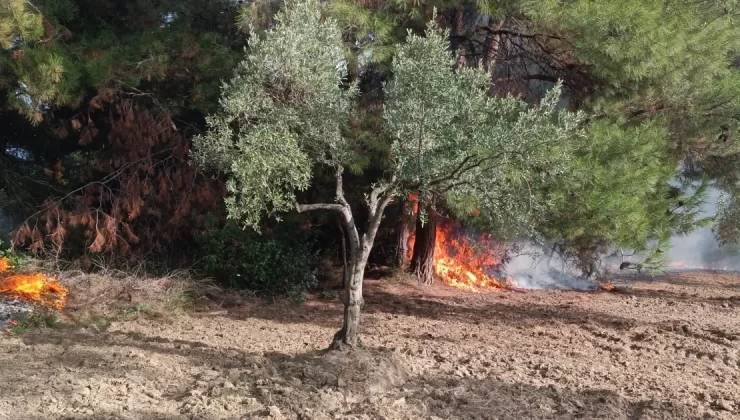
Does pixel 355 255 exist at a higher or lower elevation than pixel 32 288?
higher

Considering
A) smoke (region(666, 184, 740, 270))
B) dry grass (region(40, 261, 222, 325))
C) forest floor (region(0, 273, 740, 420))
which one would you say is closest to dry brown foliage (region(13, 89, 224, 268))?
dry grass (region(40, 261, 222, 325))

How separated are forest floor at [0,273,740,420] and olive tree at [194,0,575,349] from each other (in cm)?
90

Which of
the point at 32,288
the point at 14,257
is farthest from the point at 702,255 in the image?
the point at 32,288

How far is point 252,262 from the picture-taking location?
34.6ft

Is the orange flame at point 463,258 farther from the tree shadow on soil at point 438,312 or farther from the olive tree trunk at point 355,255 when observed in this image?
the olive tree trunk at point 355,255

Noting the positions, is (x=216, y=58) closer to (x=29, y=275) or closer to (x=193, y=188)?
(x=193, y=188)

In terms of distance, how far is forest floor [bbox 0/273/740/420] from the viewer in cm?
513

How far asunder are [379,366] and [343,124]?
2360 mm

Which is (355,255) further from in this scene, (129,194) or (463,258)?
(463,258)

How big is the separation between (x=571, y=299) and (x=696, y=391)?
6.05 meters

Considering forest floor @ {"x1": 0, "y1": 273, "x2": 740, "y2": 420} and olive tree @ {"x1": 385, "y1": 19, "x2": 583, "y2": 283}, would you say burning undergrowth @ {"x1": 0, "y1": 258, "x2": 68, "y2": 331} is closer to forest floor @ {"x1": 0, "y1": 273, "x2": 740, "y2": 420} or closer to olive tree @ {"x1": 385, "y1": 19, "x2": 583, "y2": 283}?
forest floor @ {"x1": 0, "y1": 273, "x2": 740, "y2": 420}

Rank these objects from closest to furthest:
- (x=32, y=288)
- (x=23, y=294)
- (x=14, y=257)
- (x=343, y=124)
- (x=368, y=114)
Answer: (x=343, y=124)
(x=368, y=114)
(x=23, y=294)
(x=32, y=288)
(x=14, y=257)

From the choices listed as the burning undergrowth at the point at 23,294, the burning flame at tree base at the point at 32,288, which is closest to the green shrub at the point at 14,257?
the burning undergrowth at the point at 23,294

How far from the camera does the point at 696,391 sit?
6.14 meters
